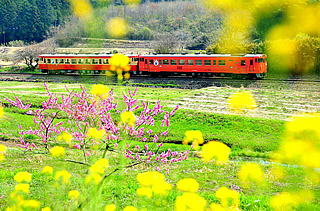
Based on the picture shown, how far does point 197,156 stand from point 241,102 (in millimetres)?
8226

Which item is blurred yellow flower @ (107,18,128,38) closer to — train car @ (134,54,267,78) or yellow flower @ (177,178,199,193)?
train car @ (134,54,267,78)

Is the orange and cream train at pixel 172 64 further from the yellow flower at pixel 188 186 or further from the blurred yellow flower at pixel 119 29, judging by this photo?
the blurred yellow flower at pixel 119 29

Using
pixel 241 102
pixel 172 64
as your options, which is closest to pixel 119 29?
pixel 172 64

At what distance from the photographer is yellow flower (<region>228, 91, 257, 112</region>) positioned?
46.1ft

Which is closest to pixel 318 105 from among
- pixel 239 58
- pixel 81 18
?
pixel 239 58

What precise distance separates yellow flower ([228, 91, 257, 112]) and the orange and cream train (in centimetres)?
347

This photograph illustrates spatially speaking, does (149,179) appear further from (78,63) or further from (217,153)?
(78,63)

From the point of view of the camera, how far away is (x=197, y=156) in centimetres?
917

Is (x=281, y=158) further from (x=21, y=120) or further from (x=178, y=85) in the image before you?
(x=178, y=85)

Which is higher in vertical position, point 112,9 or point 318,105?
point 112,9

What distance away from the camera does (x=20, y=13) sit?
5897 cm

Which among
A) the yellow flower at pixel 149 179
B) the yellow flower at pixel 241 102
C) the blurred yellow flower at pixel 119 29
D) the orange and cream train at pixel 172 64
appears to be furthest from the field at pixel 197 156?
the blurred yellow flower at pixel 119 29

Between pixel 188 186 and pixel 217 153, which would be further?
pixel 217 153

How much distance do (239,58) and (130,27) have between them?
37.3 m
